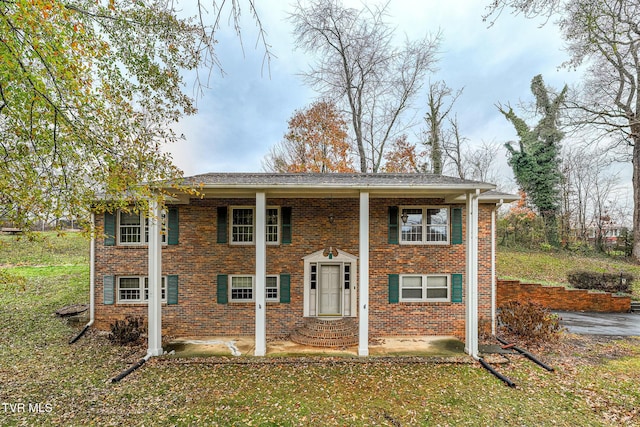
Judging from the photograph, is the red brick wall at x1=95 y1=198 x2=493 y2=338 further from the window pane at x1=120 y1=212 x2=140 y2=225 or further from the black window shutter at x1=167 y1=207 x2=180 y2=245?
the window pane at x1=120 y1=212 x2=140 y2=225

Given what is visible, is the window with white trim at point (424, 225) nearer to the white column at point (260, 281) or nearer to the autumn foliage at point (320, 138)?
the white column at point (260, 281)

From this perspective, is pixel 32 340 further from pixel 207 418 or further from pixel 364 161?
pixel 364 161

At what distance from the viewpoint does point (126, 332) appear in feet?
24.3

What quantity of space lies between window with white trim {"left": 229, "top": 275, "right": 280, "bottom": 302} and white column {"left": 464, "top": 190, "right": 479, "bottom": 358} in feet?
16.4

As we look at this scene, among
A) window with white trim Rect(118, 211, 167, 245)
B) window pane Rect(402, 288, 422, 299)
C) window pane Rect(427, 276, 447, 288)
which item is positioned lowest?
window pane Rect(402, 288, 422, 299)

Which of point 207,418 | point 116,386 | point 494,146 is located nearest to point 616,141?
point 494,146

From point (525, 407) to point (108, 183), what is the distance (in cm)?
773

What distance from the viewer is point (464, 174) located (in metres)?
19.9

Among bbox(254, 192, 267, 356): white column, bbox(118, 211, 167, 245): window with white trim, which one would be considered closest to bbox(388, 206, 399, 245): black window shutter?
bbox(254, 192, 267, 356): white column

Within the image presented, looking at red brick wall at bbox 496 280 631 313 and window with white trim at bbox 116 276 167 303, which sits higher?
window with white trim at bbox 116 276 167 303

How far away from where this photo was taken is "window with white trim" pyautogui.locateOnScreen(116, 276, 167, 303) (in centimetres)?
826

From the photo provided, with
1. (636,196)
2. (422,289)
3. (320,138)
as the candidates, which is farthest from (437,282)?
(636,196)

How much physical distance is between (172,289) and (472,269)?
797cm

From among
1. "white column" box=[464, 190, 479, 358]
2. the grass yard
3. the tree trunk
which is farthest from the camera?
the tree trunk
